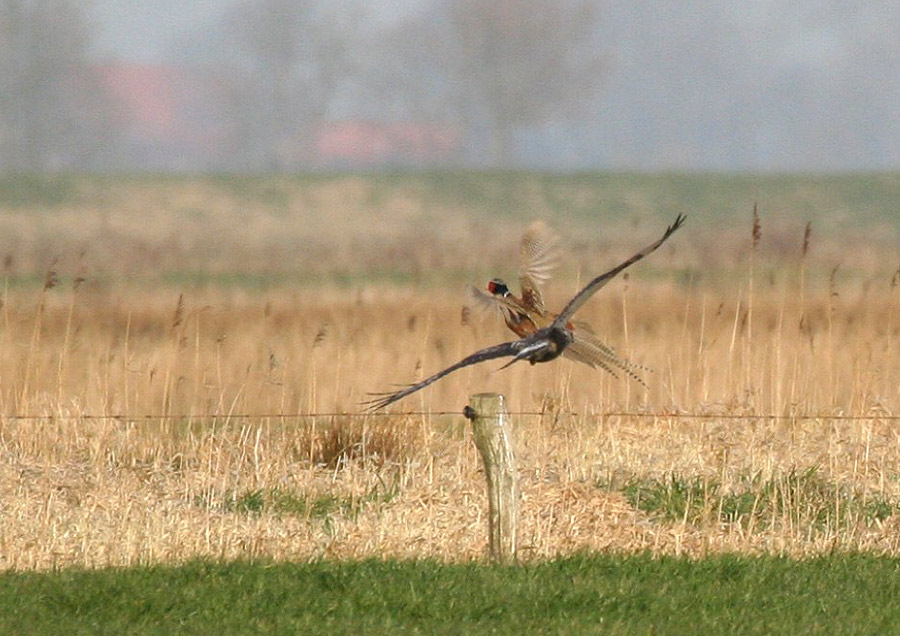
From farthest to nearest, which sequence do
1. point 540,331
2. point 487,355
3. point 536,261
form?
1. point 536,261
2. point 540,331
3. point 487,355

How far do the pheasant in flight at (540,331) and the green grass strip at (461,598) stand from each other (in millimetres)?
879

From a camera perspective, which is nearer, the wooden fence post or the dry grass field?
the wooden fence post

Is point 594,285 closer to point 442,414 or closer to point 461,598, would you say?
point 461,598

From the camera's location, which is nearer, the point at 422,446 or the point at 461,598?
the point at 461,598

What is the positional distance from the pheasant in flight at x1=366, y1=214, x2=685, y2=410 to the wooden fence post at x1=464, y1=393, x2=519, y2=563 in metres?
0.28

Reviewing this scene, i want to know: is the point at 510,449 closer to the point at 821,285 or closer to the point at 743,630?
the point at 743,630

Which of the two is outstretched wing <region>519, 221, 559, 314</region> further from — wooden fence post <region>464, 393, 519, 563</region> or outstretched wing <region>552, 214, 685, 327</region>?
outstretched wing <region>552, 214, 685, 327</region>

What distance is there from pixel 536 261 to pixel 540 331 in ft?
5.03

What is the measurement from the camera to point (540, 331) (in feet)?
25.0

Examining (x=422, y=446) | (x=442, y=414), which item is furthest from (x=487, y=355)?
(x=422, y=446)

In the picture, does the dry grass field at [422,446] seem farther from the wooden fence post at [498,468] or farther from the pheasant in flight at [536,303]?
the pheasant in flight at [536,303]

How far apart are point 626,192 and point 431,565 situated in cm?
5460

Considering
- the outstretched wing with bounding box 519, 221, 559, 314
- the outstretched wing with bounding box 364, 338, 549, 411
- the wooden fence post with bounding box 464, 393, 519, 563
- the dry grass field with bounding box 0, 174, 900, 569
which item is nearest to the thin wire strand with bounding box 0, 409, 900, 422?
the dry grass field with bounding box 0, 174, 900, 569

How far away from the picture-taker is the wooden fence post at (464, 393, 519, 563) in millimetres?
7781
